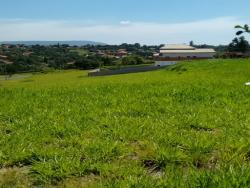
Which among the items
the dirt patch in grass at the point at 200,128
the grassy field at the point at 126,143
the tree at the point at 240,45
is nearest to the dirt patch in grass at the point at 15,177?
the grassy field at the point at 126,143

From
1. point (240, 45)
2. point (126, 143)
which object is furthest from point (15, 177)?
point (240, 45)

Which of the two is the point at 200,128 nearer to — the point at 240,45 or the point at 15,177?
the point at 15,177

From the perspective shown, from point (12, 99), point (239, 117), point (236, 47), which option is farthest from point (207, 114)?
point (236, 47)

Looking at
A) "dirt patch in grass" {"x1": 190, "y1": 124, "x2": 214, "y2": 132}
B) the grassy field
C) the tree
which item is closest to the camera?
the grassy field

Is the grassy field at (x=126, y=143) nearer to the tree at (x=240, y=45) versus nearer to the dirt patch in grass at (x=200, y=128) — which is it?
the dirt patch in grass at (x=200, y=128)

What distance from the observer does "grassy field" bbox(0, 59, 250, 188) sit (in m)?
4.46

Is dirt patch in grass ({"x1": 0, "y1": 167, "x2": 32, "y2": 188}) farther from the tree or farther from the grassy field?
the tree

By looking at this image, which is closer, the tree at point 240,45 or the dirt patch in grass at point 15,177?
the dirt patch in grass at point 15,177

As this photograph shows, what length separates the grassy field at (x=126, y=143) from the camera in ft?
14.6

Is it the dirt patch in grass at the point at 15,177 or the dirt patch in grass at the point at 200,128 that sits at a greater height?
the dirt patch in grass at the point at 200,128

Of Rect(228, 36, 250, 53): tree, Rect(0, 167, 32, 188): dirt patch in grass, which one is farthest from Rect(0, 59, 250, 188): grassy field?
Rect(228, 36, 250, 53): tree

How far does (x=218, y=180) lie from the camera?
3.86 m

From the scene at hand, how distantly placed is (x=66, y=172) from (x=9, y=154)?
3.39ft

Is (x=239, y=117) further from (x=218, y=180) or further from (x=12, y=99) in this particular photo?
(x=12, y=99)
